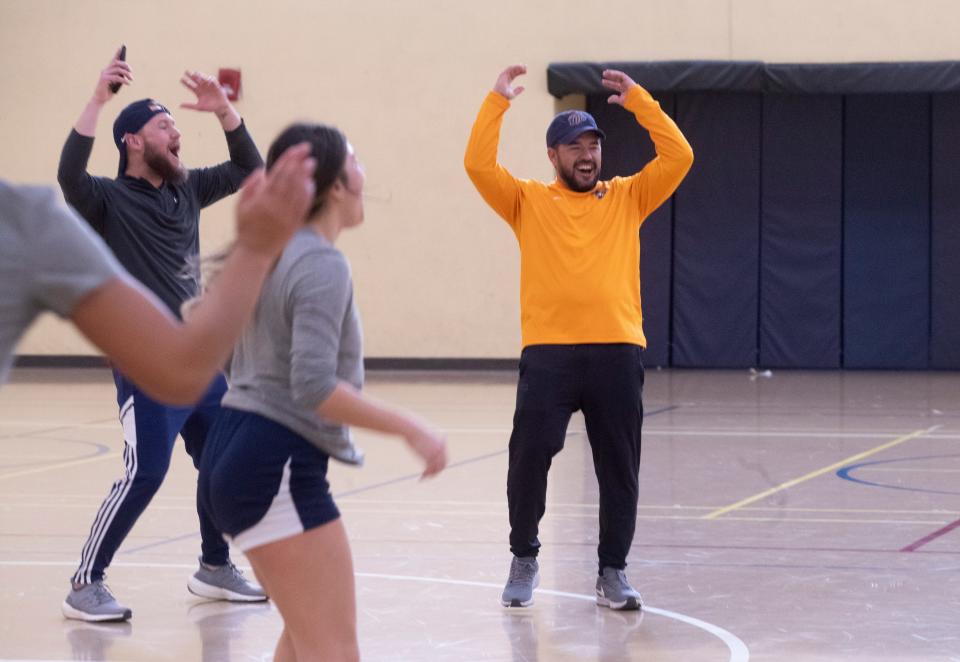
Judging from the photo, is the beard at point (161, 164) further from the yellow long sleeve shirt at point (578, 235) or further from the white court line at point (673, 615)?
the white court line at point (673, 615)

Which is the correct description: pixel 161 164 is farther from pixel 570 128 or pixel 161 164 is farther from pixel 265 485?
pixel 265 485

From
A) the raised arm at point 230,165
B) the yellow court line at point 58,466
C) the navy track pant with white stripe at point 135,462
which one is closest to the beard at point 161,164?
the raised arm at point 230,165

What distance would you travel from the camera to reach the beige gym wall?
654 inches

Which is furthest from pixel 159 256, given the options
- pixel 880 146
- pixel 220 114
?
pixel 880 146

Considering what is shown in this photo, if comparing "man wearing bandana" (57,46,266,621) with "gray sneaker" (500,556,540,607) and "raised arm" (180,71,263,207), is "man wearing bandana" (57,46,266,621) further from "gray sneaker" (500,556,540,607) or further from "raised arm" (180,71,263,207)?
"gray sneaker" (500,556,540,607)

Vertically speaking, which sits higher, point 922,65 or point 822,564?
point 922,65

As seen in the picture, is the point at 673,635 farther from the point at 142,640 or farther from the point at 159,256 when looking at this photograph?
the point at 159,256

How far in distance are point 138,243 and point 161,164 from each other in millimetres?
323

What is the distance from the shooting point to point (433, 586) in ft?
19.6

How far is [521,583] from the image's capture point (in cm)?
564

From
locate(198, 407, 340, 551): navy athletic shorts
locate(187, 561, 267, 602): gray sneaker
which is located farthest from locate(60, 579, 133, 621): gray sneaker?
locate(198, 407, 340, 551): navy athletic shorts

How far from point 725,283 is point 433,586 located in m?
12.5

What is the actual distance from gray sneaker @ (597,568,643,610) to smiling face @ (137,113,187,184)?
2.27 m

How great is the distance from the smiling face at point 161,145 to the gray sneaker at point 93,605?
159 centimetres
